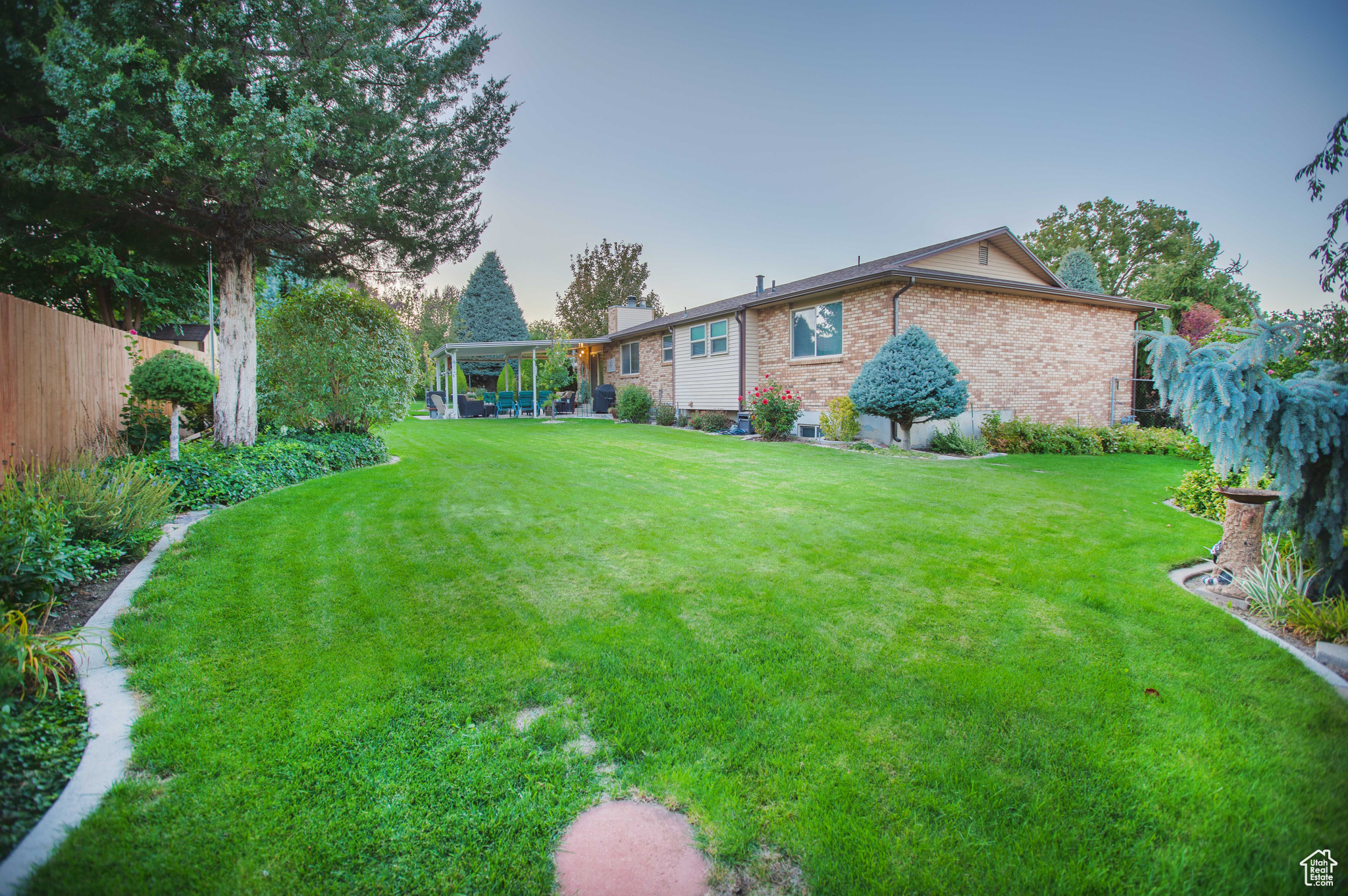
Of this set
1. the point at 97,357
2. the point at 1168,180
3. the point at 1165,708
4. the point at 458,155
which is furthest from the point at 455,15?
the point at 1168,180

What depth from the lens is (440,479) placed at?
24.4 ft

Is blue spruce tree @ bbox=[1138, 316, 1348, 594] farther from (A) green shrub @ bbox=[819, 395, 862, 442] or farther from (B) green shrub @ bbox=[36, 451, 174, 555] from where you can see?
(A) green shrub @ bbox=[819, 395, 862, 442]

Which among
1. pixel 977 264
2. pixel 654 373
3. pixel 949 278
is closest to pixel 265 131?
pixel 949 278

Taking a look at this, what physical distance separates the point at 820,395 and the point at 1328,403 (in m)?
10.7

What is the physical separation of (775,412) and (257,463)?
31.9ft

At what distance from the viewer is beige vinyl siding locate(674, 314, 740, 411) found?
15.7 meters

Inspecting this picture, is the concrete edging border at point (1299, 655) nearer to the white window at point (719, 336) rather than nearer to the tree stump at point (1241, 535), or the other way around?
the tree stump at point (1241, 535)

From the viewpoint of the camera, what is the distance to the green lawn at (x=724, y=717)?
154 centimetres

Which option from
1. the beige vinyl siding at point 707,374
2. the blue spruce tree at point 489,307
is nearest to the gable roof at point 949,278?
the beige vinyl siding at point 707,374

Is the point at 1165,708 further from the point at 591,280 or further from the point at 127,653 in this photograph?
the point at 591,280

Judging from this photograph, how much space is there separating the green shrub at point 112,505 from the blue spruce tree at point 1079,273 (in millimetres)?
21498

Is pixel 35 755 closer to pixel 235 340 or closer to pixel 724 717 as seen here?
pixel 724 717

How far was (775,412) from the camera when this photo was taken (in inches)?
515

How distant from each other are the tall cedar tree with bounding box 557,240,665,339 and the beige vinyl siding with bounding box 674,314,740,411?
75.3 feet
